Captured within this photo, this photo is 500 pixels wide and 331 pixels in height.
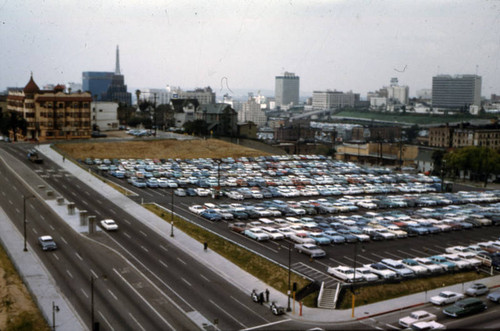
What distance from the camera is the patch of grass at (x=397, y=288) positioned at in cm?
3244

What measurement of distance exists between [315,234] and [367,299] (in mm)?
12938

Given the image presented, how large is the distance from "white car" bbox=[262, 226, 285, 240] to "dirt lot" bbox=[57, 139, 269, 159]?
4629 centimetres

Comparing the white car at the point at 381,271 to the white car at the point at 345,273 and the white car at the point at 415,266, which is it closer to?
the white car at the point at 345,273

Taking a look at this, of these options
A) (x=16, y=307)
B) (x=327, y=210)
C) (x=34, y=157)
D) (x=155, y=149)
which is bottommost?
(x=16, y=307)

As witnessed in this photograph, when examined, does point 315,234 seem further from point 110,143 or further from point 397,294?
point 110,143

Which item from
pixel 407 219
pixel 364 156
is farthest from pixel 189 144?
pixel 407 219

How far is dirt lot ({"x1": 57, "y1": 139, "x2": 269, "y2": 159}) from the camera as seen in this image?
288 feet

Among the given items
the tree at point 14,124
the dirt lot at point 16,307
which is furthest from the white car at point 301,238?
the tree at point 14,124

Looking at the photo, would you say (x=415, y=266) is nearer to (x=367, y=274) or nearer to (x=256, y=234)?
(x=367, y=274)

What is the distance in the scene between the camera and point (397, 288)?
3431 cm

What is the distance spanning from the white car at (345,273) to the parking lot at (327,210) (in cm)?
9

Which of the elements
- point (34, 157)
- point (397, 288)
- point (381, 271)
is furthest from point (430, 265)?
point (34, 157)

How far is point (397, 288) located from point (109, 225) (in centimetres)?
2414

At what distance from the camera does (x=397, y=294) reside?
1326 inches
